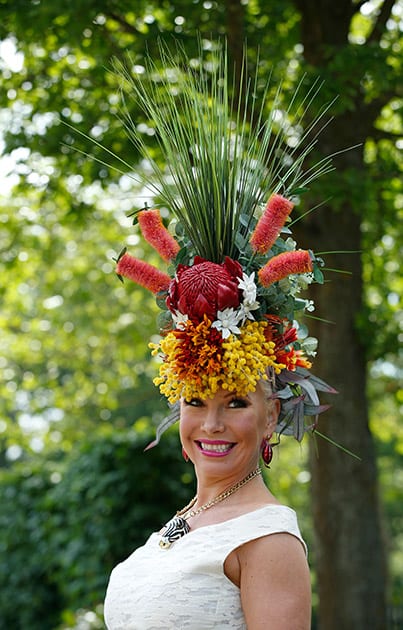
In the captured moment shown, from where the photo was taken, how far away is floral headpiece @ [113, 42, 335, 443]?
8.37 feet

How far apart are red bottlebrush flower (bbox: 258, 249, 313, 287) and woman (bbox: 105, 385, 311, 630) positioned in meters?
0.30

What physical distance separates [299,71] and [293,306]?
4.26 m

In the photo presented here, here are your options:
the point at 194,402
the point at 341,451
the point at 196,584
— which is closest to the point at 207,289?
the point at 194,402

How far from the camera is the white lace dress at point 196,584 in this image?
2.42 metres

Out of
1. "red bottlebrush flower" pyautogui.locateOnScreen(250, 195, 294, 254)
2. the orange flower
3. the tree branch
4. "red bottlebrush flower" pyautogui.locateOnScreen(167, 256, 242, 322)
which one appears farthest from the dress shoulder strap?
the tree branch

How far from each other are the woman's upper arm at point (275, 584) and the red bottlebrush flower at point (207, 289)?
0.58 m

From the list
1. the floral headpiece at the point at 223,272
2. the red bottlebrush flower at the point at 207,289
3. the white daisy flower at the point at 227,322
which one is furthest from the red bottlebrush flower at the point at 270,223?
the white daisy flower at the point at 227,322

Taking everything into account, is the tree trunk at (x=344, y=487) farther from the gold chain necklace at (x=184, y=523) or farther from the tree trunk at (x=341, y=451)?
the gold chain necklace at (x=184, y=523)

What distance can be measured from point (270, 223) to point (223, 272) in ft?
0.63

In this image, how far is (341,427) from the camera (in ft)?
22.9

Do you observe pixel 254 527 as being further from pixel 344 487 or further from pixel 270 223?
pixel 344 487

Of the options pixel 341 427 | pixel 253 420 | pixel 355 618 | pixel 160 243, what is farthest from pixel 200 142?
pixel 355 618

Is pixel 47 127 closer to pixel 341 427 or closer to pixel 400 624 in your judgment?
pixel 341 427

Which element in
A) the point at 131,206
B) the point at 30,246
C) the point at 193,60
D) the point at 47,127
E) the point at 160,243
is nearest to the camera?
the point at 160,243
